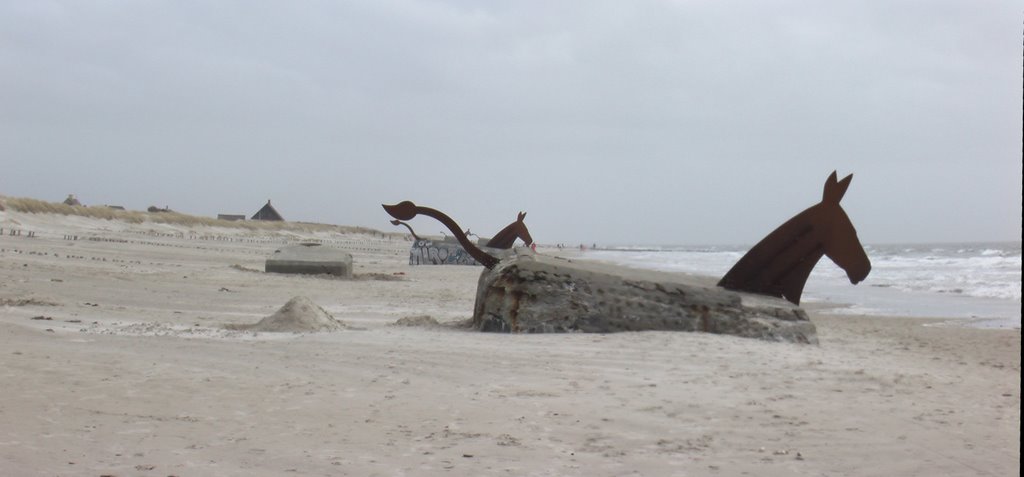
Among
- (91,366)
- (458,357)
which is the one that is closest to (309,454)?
(91,366)

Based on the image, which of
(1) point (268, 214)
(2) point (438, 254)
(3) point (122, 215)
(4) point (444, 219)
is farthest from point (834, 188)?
(1) point (268, 214)

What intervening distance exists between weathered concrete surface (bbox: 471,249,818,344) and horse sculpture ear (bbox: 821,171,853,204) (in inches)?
43.2

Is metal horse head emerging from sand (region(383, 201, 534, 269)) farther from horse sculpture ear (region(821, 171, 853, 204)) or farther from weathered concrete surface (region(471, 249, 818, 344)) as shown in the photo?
horse sculpture ear (region(821, 171, 853, 204))

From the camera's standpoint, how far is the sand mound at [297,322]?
812 centimetres

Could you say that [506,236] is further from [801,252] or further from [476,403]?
[476,403]

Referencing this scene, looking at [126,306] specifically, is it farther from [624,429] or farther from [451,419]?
[624,429]

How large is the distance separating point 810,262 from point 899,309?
7.79 metres

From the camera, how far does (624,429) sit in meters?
4.38

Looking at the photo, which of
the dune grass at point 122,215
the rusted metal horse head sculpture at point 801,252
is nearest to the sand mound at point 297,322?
the rusted metal horse head sculpture at point 801,252

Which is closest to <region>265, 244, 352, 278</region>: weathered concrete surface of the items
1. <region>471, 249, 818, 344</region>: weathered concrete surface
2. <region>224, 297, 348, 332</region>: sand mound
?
<region>224, 297, 348, 332</region>: sand mound

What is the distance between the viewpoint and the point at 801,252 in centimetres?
898

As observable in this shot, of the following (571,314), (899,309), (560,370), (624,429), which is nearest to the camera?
(624,429)

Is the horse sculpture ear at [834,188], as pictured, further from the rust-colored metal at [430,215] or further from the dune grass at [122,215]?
the dune grass at [122,215]

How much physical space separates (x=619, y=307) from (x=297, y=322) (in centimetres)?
281
